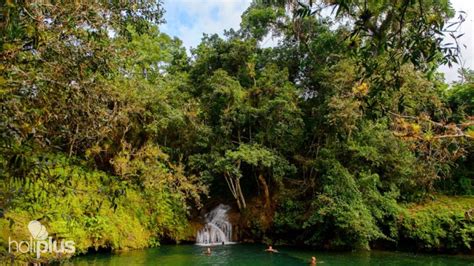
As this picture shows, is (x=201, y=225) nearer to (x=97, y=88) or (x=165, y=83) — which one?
(x=165, y=83)

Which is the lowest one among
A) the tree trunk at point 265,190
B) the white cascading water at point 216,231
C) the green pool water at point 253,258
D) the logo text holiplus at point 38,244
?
the green pool water at point 253,258

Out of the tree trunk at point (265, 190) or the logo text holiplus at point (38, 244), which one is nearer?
the logo text holiplus at point (38, 244)

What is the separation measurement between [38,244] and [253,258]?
6.79 metres

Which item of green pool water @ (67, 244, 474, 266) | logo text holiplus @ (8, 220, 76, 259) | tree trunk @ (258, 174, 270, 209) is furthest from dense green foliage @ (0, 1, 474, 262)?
logo text holiplus @ (8, 220, 76, 259)

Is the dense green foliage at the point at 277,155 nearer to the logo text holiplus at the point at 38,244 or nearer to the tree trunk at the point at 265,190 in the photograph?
the tree trunk at the point at 265,190

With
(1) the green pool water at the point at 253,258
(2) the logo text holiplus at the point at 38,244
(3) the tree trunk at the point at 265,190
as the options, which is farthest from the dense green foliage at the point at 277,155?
(2) the logo text holiplus at the point at 38,244

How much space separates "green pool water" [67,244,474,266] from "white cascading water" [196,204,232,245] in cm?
141

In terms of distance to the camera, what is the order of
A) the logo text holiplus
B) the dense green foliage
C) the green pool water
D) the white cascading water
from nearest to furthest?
the logo text holiplus < the green pool water < the dense green foliage < the white cascading water

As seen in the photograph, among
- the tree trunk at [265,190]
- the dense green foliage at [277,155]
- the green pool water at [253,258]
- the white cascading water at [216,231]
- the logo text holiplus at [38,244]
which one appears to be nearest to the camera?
the logo text holiplus at [38,244]

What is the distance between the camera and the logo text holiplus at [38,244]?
14.4ft

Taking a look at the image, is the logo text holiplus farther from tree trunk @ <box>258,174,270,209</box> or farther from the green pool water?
tree trunk @ <box>258,174,270,209</box>

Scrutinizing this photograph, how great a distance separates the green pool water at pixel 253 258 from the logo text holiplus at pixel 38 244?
1593 millimetres

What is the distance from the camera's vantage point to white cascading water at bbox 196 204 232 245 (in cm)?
1444

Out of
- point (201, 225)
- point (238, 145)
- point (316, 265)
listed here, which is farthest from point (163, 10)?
point (201, 225)
